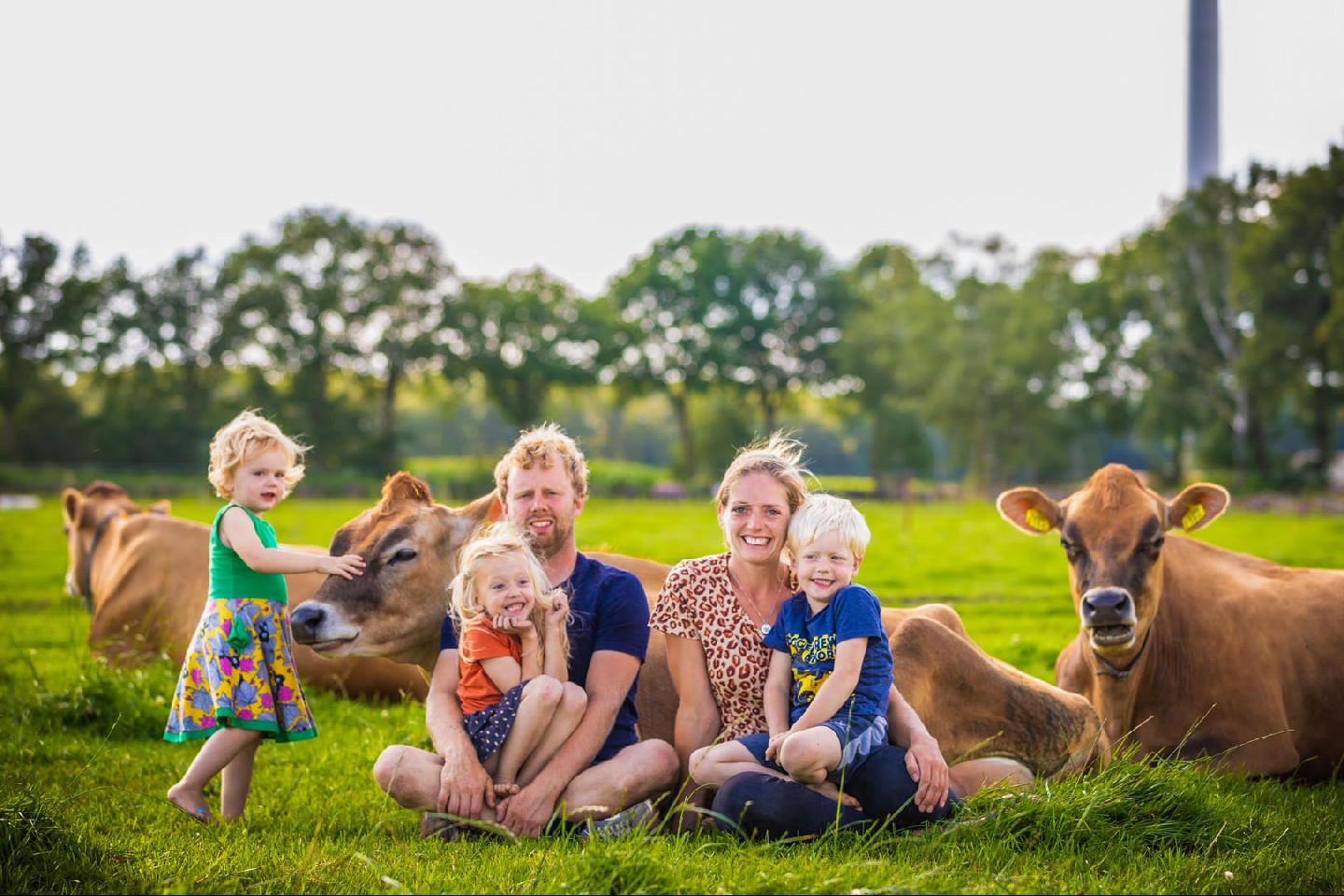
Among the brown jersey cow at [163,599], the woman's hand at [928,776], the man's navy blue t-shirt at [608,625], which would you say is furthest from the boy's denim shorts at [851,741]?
the brown jersey cow at [163,599]

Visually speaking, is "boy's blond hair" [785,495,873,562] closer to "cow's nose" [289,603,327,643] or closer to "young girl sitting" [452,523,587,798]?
"young girl sitting" [452,523,587,798]

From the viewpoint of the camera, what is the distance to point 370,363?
63656 mm

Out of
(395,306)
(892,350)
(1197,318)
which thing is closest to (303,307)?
(395,306)

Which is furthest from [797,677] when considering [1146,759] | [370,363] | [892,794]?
[370,363]

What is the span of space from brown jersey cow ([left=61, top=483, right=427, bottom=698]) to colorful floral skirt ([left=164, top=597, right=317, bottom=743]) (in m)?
2.61

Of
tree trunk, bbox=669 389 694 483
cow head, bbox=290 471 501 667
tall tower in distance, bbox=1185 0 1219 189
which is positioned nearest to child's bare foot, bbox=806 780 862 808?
cow head, bbox=290 471 501 667

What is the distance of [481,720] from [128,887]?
1.41m

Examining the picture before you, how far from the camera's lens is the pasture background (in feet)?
11.8

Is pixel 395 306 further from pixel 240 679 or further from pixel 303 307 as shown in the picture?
pixel 240 679

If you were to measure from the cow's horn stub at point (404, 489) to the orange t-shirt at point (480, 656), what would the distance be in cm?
149

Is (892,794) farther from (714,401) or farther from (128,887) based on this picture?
(714,401)

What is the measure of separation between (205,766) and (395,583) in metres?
1.20

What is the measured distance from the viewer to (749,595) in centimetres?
492

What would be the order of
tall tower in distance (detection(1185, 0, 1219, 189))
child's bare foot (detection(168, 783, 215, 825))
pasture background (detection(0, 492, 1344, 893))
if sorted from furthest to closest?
tall tower in distance (detection(1185, 0, 1219, 189))
child's bare foot (detection(168, 783, 215, 825))
pasture background (detection(0, 492, 1344, 893))
